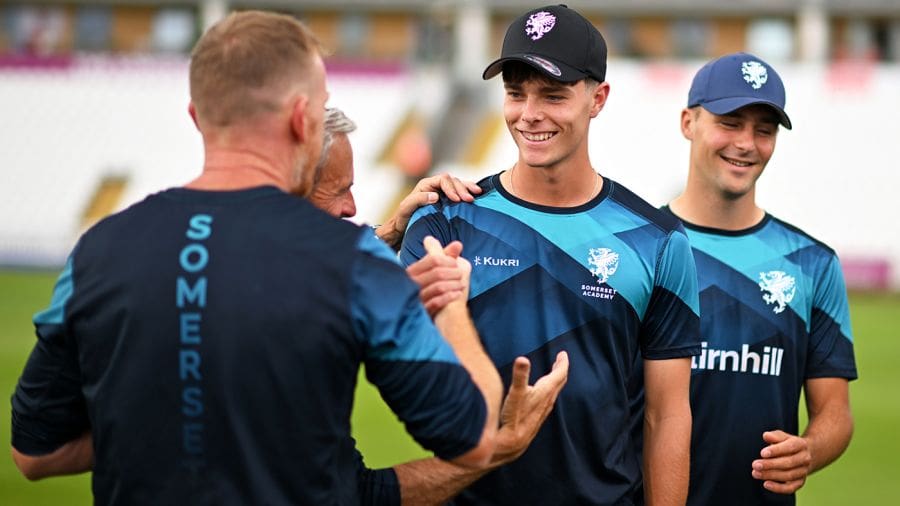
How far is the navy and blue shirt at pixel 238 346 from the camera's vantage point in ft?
8.44

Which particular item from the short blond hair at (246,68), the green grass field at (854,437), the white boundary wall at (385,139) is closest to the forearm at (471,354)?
the short blond hair at (246,68)

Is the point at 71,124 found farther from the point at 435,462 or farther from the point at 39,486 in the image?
the point at 435,462

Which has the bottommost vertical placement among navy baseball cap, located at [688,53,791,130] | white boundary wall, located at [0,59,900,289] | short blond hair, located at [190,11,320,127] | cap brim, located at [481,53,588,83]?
short blond hair, located at [190,11,320,127]

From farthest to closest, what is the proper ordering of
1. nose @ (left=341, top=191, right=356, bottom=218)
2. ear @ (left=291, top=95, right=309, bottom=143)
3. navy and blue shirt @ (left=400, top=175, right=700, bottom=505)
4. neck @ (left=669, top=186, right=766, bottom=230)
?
neck @ (left=669, top=186, right=766, bottom=230), navy and blue shirt @ (left=400, top=175, right=700, bottom=505), nose @ (left=341, top=191, right=356, bottom=218), ear @ (left=291, top=95, right=309, bottom=143)

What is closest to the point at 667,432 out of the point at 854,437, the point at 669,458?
the point at 669,458

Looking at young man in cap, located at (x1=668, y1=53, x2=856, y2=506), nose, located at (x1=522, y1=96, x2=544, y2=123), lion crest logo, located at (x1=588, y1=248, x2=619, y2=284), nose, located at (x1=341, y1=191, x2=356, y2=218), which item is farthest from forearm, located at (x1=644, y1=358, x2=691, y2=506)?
nose, located at (x1=341, y1=191, x2=356, y2=218)

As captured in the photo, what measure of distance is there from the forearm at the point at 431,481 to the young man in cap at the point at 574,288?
0.62 m

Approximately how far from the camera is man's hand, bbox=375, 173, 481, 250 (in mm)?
→ 3852

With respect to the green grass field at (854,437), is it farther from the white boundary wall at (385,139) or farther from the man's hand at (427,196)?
the white boundary wall at (385,139)

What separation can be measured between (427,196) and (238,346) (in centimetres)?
141

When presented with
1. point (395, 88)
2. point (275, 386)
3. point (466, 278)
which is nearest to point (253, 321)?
point (275, 386)

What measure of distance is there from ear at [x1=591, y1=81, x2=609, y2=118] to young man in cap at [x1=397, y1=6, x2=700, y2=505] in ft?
0.18

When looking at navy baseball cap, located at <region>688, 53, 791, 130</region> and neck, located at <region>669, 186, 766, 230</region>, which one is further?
neck, located at <region>669, 186, 766, 230</region>

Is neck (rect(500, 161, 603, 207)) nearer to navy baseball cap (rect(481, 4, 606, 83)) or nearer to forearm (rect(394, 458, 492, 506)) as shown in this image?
navy baseball cap (rect(481, 4, 606, 83))
